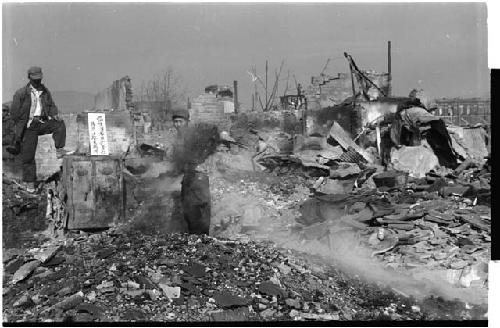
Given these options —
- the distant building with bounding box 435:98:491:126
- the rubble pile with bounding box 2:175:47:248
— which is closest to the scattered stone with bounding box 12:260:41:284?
the rubble pile with bounding box 2:175:47:248

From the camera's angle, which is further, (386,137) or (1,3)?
(386,137)

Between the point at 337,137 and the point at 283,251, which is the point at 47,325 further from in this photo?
the point at 337,137

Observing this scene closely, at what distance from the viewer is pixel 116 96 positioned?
6.88 m

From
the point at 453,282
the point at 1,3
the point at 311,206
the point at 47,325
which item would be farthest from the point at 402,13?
the point at 47,325

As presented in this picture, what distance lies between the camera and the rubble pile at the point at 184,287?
17.8ft

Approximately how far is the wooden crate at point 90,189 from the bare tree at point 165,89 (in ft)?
3.61

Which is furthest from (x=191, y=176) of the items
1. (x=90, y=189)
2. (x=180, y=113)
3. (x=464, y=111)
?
(x=464, y=111)

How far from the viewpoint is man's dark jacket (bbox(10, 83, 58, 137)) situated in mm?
6040

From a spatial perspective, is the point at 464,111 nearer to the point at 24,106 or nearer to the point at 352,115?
the point at 352,115

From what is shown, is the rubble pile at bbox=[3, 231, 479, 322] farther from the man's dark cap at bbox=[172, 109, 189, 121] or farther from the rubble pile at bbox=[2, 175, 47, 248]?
the man's dark cap at bbox=[172, 109, 189, 121]

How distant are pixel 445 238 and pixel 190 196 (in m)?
3.23

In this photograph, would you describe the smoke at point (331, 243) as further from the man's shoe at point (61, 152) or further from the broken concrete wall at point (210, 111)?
the man's shoe at point (61, 152)

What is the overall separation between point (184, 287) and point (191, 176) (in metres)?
1.70

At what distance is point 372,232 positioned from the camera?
20.6 ft
